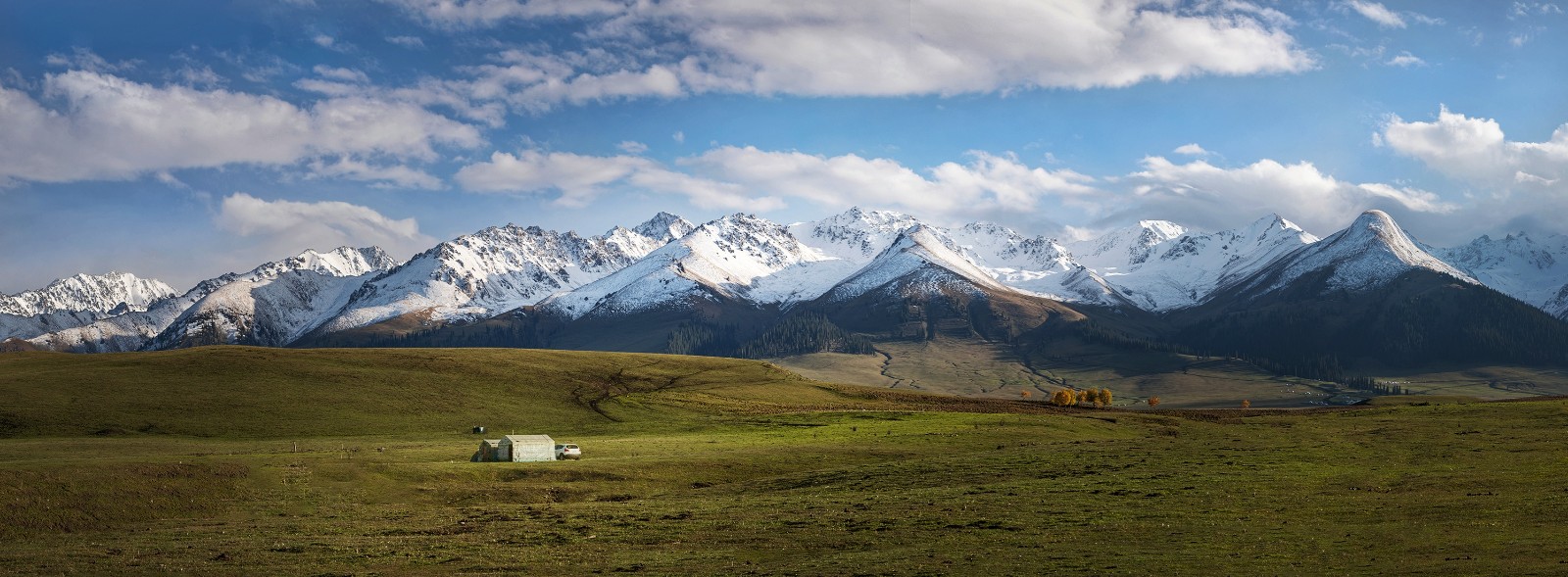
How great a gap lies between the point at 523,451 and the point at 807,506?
3678 centimetres

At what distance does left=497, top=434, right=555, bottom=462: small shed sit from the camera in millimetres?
89625

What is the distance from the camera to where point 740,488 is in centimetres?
7494

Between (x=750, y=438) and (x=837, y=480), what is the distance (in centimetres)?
3470

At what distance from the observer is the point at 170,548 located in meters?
50.0

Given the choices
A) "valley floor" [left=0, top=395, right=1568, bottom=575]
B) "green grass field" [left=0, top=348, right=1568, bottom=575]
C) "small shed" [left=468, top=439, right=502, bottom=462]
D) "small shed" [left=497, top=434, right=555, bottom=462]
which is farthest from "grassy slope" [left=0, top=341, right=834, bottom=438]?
"small shed" [left=497, top=434, right=555, bottom=462]

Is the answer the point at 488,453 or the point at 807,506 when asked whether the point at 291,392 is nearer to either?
the point at 488,453

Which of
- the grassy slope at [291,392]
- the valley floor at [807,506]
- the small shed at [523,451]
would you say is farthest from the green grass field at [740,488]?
the small shed at [523,451]

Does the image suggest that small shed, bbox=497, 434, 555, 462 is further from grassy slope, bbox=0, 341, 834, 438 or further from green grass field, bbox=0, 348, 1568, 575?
grassy slope, bbox=0, 341, 834, 438

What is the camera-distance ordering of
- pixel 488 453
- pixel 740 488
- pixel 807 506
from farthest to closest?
pixel 488 453 → pixel 740 488 → pixel 807 506

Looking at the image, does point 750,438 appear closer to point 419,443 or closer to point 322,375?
point 419,443

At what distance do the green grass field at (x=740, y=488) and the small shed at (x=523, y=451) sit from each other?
298cm

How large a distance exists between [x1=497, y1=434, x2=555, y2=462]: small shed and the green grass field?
2977 millimetres

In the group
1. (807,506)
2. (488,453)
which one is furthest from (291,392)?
(807,506)

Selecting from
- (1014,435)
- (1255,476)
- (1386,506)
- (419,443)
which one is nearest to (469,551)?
(1386,506)
